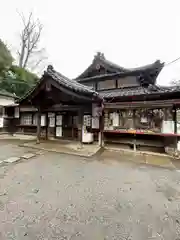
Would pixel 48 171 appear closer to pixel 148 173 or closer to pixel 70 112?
pixel 148 173

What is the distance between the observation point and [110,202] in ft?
9.61

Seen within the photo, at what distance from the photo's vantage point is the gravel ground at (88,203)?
214 centimetres

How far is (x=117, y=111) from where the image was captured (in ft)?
26.3

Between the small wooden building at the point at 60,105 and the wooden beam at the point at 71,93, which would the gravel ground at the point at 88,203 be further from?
the small wooden building at the point at 60,105

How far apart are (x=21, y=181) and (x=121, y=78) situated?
972cm

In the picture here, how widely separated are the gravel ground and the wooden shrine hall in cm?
291

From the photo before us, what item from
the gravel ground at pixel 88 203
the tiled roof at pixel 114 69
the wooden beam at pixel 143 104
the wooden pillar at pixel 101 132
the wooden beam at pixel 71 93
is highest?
the tiled roof at pixel 114 69

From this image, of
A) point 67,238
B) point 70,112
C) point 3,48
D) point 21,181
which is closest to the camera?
point 67,238

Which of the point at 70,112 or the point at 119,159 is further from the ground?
the point at 70,112

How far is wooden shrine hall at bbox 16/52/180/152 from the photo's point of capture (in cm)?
697

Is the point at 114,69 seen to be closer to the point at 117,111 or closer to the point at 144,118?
the point at 117,111

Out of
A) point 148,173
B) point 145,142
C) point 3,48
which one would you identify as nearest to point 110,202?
point 148,173

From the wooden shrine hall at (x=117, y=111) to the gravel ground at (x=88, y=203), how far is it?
115 inches

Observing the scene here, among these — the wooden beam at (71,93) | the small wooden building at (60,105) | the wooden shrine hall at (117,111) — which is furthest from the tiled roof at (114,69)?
the wooden beam at (71,93)
